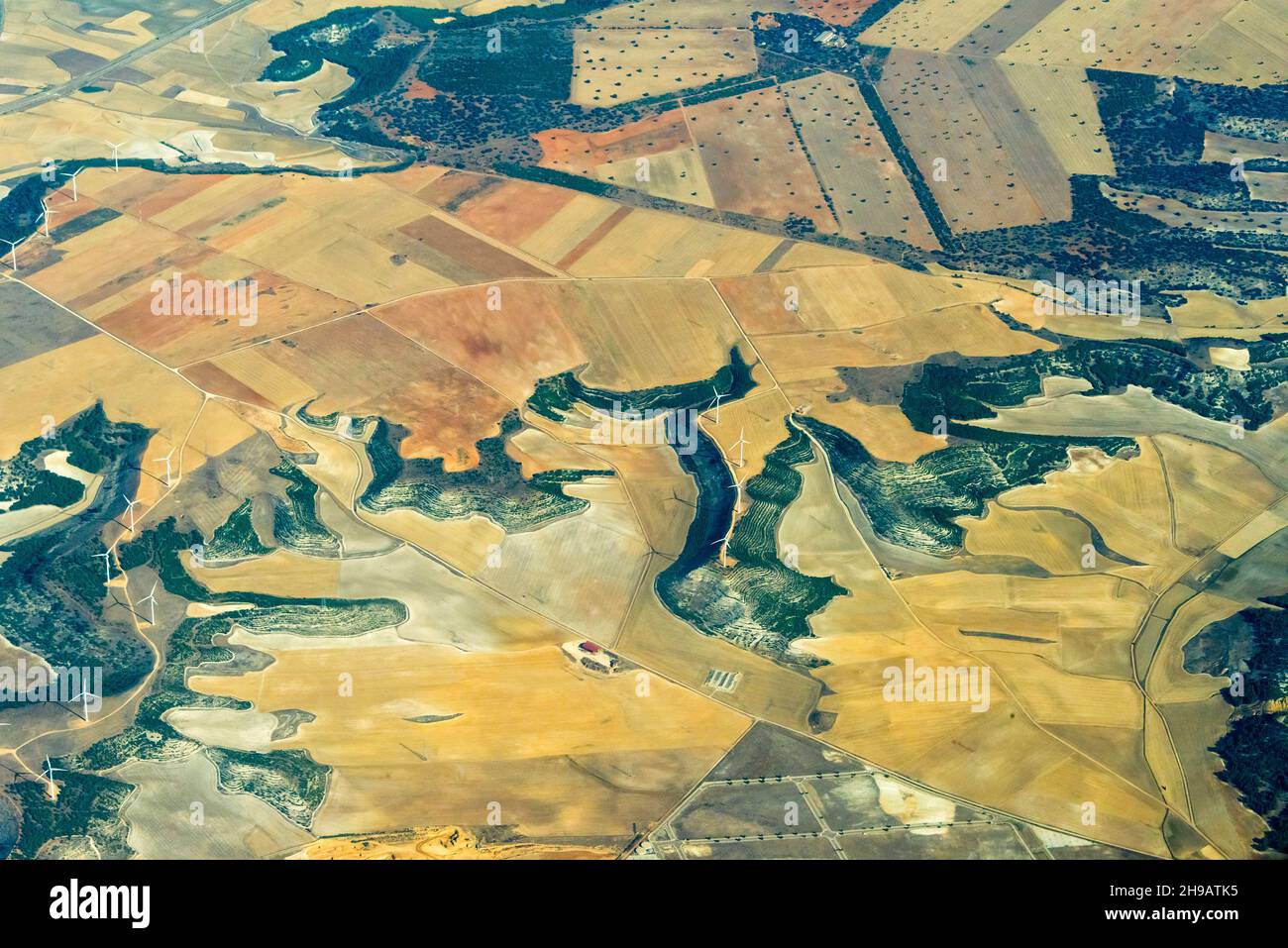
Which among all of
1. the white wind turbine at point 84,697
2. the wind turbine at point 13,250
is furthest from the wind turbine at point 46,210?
the white wind turbine at point 84,697

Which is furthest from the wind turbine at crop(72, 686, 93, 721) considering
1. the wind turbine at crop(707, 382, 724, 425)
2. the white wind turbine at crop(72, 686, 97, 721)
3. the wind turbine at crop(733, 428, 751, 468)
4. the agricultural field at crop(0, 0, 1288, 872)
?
the wind turbine at crop(707, 382, 724, 425)

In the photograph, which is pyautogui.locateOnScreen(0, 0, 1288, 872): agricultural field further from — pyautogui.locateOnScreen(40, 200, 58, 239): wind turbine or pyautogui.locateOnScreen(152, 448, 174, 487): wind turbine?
pyautogui.locateOnScreen(40, 200, 58, 239): wind turbine

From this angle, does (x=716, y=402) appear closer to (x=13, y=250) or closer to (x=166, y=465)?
(x=166, y=465)

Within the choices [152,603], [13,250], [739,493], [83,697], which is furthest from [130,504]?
[739,493]

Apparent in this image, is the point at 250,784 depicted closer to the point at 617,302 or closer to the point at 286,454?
the point at 286,454

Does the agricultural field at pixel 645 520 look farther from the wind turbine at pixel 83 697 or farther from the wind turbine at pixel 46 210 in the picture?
the wind turbine at pixel 46 210

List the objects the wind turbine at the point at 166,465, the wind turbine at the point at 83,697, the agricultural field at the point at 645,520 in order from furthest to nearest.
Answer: the wind turbine at the point at 166,465 → the wind turbine at the point at 83,697 → the agricultural field at the point at 645,520

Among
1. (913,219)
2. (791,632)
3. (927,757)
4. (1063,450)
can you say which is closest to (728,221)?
(913,219)
